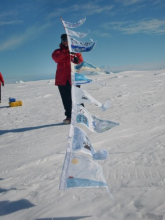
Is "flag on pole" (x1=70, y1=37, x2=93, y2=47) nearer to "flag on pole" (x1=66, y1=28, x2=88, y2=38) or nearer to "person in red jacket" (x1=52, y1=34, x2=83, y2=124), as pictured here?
"flag on pole" (x1=66, y1=28, x2=88, y2=38)

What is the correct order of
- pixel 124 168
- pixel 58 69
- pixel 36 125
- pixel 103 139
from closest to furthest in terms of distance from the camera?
pixel 124 168 → pixel 103 139 → pixel 58 69 → pixel 36 125

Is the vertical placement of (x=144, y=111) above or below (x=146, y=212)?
above

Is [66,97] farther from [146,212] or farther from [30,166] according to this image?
[146,212]

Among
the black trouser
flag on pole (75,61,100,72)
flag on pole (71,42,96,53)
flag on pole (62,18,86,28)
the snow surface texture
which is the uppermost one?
flag on pole (62,18,86,28)

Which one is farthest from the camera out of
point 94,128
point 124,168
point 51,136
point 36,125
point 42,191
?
point 36,125

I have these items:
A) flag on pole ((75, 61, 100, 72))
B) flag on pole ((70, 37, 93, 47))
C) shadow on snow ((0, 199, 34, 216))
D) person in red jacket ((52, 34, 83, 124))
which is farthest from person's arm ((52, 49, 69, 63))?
shadow on snow ((0, 199, 34, 216))

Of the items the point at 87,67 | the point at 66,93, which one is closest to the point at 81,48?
the point at 87,67

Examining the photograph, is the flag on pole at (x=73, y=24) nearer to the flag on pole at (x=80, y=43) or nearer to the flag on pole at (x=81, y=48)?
the flag on pole at (x=80, y=43)

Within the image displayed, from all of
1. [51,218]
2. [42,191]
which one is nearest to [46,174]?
[42,191]

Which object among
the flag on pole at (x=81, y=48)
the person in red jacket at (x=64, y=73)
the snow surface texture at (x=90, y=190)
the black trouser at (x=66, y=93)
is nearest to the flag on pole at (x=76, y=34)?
the flag on pole at (x=81, y=48)

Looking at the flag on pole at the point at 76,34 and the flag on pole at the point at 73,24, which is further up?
the flag on pole at the point at 73,24

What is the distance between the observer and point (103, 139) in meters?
3.67

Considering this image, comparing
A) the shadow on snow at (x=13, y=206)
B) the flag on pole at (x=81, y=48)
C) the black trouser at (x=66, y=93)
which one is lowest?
the shadow on snow at (x=13, y=206)

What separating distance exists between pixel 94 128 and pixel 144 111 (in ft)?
12.7
